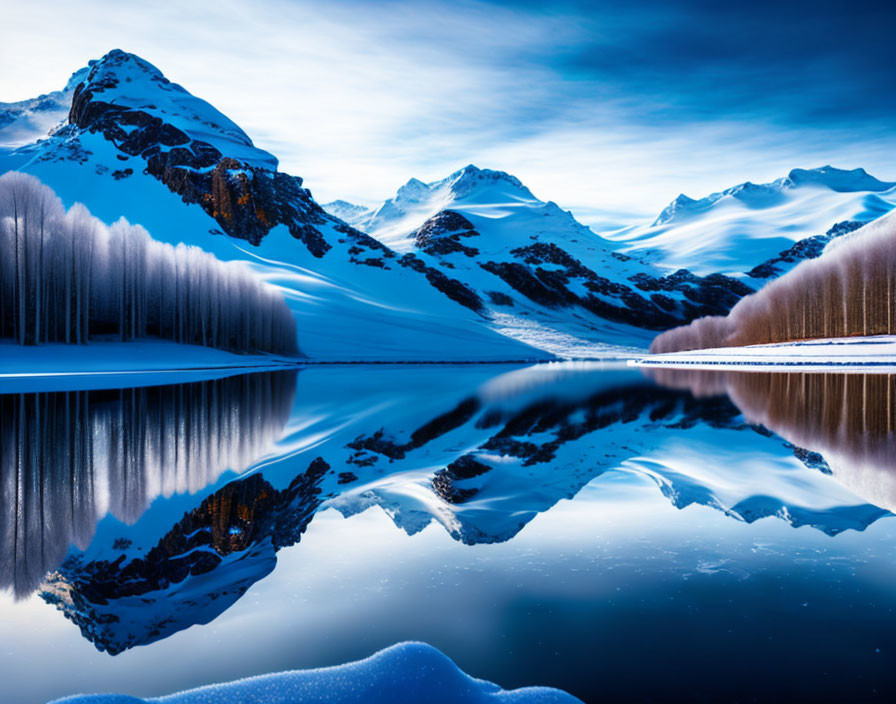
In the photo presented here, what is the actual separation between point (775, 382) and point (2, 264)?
46.9 metres

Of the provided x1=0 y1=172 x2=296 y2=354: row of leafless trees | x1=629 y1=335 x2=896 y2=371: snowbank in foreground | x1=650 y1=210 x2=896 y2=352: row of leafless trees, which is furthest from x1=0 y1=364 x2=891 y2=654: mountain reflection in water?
x1=650 y1=210 x2=896 y2=352: row of leafless trees

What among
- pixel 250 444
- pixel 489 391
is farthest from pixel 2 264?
pixel 250 444

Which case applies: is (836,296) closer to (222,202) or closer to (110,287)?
(110,287)

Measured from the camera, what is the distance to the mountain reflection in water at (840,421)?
9.11 meters

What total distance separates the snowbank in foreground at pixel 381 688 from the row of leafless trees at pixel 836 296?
65881mm

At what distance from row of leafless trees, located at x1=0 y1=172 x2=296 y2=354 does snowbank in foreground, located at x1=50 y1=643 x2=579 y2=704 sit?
47.0 m

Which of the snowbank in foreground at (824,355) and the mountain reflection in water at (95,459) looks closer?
the mountain reflection in water at (95,459)

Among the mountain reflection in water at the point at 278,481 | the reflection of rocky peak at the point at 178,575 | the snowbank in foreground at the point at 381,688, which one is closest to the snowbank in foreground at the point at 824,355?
the mountain reflection in water at the point at 278,481

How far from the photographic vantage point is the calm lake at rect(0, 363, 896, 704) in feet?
13.4

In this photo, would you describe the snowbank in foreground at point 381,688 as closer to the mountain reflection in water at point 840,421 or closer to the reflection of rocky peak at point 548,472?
the reflection of rocky peak at point 548,472

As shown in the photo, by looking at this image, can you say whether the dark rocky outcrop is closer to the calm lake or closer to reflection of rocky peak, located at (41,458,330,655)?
the calm lake

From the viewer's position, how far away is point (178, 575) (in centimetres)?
565

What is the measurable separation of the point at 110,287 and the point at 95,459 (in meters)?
48.5

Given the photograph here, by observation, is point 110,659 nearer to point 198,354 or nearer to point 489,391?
point 489,391
